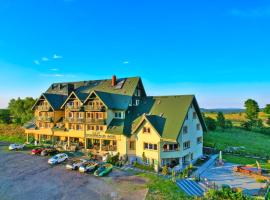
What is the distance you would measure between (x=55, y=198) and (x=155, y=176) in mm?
11959

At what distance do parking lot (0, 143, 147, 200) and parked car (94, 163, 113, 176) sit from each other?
589 mm

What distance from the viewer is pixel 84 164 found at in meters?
30.2

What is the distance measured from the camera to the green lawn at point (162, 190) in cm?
2100

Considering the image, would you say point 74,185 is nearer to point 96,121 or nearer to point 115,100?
point 96,121

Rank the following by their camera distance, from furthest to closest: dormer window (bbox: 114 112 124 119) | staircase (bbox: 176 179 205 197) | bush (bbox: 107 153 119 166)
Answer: dormer window (bbox: 114 112 124 119), bush (bbox: 107 153 119 166), staircase (bbox: 176 179 205 197)

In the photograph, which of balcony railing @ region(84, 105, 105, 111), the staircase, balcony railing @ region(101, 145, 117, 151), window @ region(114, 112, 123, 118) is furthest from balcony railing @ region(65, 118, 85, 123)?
the staircase

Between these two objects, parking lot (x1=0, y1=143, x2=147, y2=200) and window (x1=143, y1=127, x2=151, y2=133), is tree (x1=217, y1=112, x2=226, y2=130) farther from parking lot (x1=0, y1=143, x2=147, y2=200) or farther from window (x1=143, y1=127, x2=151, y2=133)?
parking lot (x1=0, y1=143, x2=147, y2=200)

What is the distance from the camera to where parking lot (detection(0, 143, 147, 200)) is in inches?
867

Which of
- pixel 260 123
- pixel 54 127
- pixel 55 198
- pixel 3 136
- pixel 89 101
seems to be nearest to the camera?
pixel 55 198

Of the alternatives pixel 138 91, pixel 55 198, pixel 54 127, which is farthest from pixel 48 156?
pixel 138 91

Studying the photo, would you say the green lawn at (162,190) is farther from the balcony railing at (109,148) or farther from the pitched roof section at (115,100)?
the pitched roof section at (115,100)

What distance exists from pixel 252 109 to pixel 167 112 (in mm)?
63116

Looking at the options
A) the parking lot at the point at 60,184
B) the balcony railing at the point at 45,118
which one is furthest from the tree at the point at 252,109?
the balcony railing at the point at 45,118

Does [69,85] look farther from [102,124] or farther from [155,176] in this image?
[155,176]
